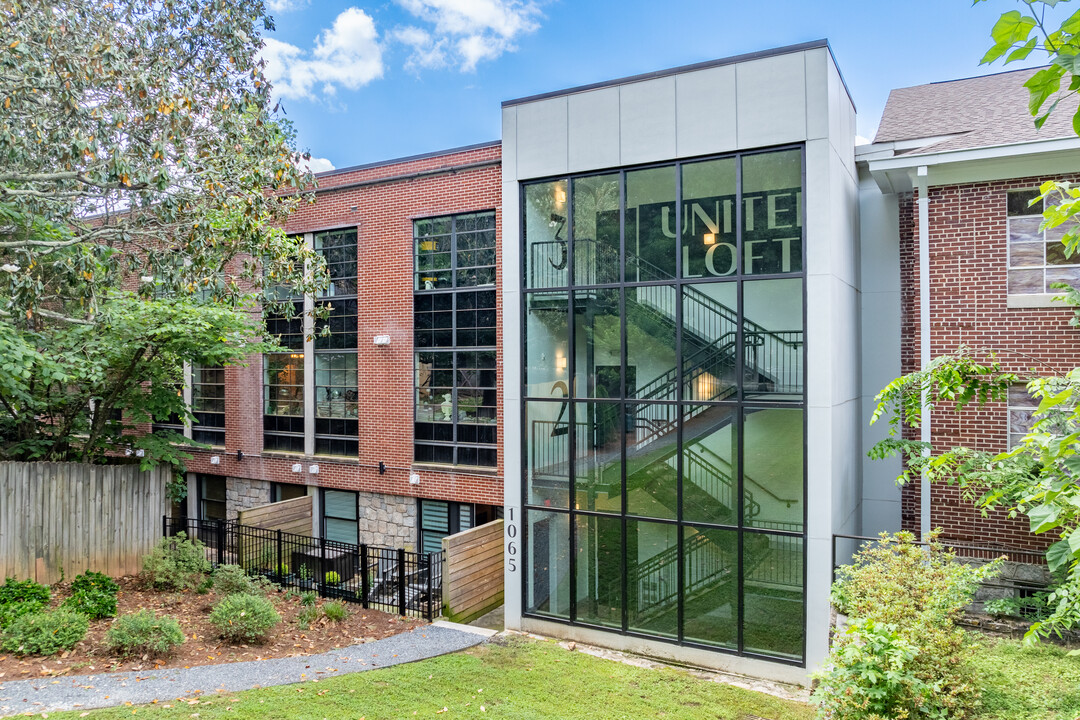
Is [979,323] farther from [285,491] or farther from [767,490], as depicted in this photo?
[285,491]

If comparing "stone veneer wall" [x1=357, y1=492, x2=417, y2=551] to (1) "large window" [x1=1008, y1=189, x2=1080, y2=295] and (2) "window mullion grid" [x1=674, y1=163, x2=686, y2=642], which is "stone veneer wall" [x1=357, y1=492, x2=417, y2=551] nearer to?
(2) "window mullion grid" [x1=674, y1=163, x2=686, y2=642]

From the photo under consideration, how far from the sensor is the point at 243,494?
16.2m

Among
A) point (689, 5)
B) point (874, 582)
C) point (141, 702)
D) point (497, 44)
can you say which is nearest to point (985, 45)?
point (874, 582)

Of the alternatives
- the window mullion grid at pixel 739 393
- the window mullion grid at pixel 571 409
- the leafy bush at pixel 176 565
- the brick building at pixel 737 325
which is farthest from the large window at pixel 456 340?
the window mullion grid at pixel 739 393

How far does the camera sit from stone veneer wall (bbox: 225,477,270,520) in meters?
15.9

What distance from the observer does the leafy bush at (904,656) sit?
16.6ft

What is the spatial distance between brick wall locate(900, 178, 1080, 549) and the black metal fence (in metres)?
8.02

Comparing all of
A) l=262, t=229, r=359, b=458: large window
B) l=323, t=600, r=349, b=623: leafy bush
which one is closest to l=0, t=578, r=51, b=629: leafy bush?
l=323, t=600, r=349, b=623: leafy bush

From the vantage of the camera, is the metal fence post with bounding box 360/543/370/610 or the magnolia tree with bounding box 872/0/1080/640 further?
the metal fence post with bounding box 360/543/370/610

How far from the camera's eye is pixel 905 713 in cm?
500

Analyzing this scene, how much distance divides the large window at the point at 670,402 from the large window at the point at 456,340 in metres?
2.36

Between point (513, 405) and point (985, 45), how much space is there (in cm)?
914

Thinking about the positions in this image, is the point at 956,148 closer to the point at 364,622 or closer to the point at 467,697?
the point at 467,697

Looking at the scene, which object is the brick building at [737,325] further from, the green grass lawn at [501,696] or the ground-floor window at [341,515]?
the ground-floor window at [341,515]
